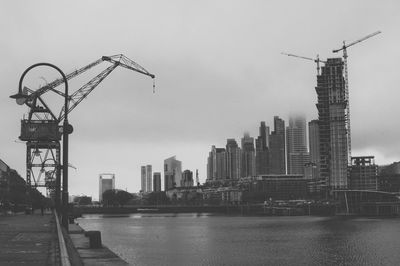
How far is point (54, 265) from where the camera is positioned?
23.6 metres

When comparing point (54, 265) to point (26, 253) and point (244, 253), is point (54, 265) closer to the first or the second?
point (26, 253)

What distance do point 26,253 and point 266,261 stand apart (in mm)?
26063

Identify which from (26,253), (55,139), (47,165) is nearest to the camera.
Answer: (26,253)

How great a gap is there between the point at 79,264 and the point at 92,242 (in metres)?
11.0

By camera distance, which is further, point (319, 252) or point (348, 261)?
point (319, 252)

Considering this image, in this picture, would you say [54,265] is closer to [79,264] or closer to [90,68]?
[79,264]

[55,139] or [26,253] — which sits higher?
[55,139]

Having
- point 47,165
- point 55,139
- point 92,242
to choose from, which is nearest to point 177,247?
point 92,242

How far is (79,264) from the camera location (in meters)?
26.5

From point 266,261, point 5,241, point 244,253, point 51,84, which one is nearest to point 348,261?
point 266,261

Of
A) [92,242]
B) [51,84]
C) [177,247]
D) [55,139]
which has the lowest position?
[177,247]

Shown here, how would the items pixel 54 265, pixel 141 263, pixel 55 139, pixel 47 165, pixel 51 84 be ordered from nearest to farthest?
1. pixel 54 265
2. pixel 141 263
3. pixel 55 139
4. pixel 47 165
5. pixel 51 84

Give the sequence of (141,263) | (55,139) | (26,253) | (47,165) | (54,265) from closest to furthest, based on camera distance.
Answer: (54,265) → (26,253) → (141,263) → (55,139) → (47,165)

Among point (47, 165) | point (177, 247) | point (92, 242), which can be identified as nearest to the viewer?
point (92, 242)
